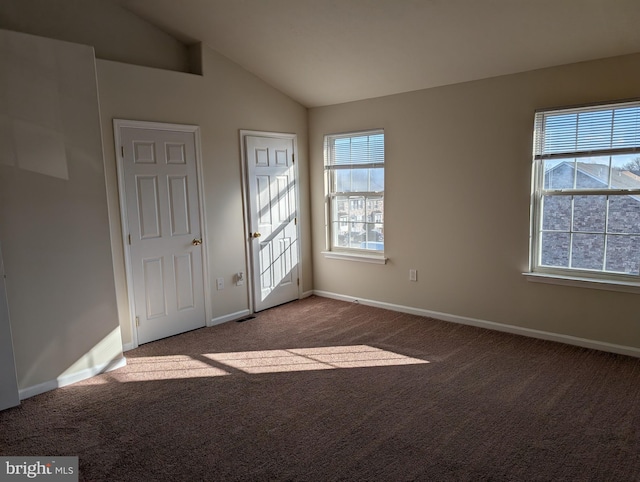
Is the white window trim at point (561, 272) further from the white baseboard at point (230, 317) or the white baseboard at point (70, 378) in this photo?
the white baseboard at point (70, 378)

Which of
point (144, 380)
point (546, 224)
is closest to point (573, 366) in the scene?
point (546, 224)

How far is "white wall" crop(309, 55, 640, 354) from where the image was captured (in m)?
3.63

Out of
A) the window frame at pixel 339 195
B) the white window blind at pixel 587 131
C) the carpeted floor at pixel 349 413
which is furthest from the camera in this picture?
the window frame at pixel 339 195

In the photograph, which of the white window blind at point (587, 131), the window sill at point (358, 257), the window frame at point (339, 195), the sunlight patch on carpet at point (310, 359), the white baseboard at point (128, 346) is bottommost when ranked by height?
the sunlight patch on carpet at point (310, 359)

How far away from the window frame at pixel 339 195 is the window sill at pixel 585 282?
5.28ft

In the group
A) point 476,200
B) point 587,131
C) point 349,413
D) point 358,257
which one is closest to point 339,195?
point 358,257

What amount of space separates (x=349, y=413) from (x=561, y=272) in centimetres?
233

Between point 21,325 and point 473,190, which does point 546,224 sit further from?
point 21,325

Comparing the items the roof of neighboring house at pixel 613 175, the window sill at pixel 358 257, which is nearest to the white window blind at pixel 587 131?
the roof of neighboring house at pixel 613 175

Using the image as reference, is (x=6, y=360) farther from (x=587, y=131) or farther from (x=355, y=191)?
(x=587, y=131)

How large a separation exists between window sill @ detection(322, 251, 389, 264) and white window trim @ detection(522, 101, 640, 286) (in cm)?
156

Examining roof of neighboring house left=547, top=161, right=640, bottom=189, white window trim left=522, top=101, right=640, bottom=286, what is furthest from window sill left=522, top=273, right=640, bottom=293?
roof of neighboring house left=547, top=161, right=640, bottom=189

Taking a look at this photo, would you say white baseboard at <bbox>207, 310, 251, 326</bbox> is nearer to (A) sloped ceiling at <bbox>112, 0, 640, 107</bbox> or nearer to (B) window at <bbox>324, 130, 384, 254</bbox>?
(B) window at <bbox>324, 130, 384, 254</bbox>

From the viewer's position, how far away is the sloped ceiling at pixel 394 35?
125 inches
